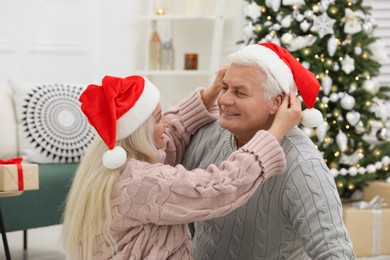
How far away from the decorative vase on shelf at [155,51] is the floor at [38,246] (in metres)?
1.49

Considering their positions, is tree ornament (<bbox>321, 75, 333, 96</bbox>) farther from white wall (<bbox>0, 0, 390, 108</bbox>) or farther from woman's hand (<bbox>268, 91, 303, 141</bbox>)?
woman's hand (<bbox>268, 91, 303, 141</bbox>)

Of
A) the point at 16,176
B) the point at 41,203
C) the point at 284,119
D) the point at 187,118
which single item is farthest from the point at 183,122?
the point at 41,203

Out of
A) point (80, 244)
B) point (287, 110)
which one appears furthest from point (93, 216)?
point (287, 110)

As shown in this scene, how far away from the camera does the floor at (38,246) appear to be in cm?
401

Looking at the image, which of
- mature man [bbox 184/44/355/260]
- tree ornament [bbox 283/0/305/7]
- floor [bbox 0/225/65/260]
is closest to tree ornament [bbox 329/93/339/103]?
tree ornament [bbox 283/0/305/7]

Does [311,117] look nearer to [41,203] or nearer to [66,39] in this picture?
[41,203]

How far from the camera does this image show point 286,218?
A: 6.34 feet

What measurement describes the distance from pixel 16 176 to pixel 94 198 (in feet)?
3.52

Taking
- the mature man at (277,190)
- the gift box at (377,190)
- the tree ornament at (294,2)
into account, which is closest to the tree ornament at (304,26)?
the tree ornament at (294,2)

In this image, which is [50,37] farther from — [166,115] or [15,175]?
[166,115]

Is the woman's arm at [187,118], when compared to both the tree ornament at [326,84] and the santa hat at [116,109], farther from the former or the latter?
the tree ornament at [326,84]

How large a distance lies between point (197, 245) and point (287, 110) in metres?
0.58

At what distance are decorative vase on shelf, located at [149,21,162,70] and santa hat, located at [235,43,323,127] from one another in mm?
3522

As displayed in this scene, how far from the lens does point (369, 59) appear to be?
441 centimetres
